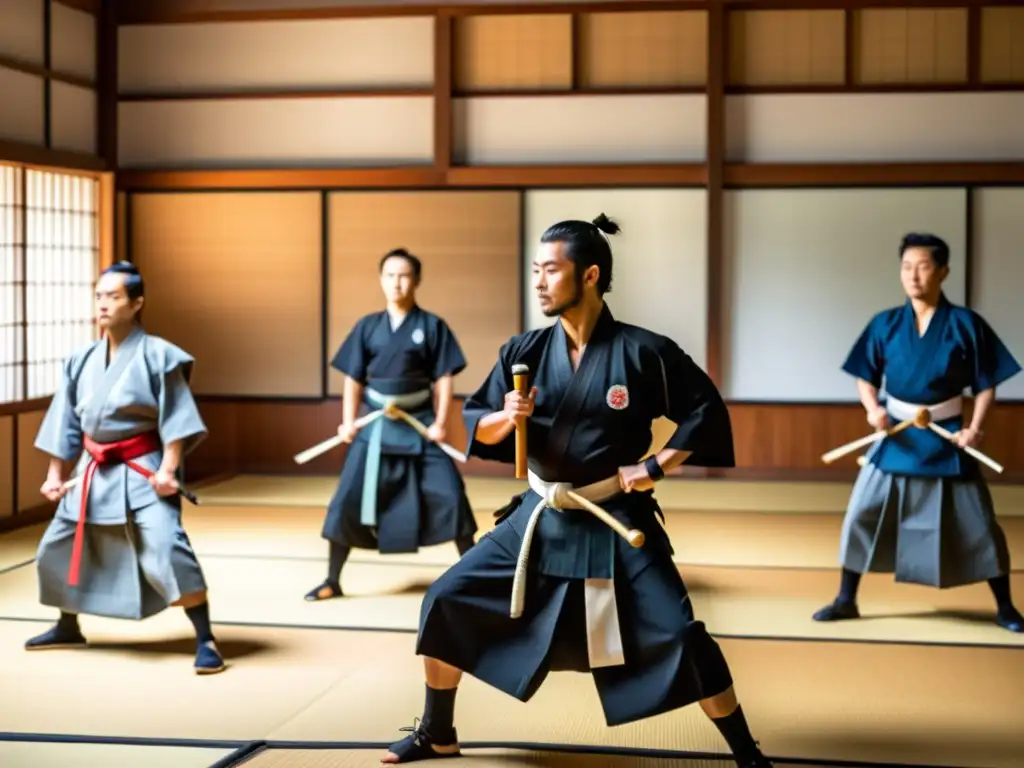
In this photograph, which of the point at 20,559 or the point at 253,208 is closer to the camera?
the point at 20,559

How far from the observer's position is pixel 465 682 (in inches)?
161

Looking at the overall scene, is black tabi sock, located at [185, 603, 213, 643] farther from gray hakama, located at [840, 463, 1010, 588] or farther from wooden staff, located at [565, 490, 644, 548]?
gray hakama, located at [840, 463, 1010, 588]

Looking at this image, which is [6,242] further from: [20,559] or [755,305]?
[755,305]

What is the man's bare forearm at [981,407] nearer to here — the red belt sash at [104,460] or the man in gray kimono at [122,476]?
the man in gray kimono at [122,476]

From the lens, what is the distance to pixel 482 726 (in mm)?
3654

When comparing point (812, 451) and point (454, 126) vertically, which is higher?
point (454, 126)

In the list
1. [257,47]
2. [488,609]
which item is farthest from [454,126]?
[488,609]

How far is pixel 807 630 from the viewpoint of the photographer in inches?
190

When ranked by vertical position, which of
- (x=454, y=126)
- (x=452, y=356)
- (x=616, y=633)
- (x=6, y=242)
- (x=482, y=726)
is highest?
(x=454, y=126)

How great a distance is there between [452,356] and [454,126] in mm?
3482

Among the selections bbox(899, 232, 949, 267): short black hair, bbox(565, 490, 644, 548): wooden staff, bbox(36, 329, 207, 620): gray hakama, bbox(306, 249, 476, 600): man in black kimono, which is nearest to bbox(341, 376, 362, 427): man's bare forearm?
bbox(306, 249, 476, 600): man in black kimono

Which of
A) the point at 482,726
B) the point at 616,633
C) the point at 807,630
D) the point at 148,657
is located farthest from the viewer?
the point at 807,630

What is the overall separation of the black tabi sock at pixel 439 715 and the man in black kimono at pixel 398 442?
2.05 metres

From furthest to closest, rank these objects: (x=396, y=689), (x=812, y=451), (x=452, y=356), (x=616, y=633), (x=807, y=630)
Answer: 1. (x=812, y=451)
2. (x=452, y=356)
3. (x=807, y=630)
4. (x=396, y=689)
5. (x=616, y=633)
